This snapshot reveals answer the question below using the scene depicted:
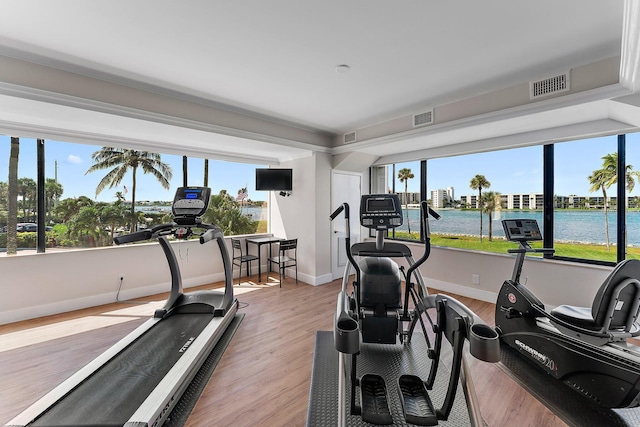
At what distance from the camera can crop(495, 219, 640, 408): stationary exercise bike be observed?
174 cm

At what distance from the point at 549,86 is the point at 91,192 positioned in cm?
585

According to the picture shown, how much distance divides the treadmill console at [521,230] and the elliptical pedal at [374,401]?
1.84 metres

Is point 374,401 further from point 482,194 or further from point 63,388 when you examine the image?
point 482,194

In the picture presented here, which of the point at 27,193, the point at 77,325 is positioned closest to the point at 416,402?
the point at 77,325

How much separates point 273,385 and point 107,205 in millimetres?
3802

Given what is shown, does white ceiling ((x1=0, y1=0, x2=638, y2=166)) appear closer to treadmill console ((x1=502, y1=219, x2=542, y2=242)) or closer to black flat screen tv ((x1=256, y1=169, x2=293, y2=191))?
treadmill console ((x1=502, y1=219, x2=542, y2=242))

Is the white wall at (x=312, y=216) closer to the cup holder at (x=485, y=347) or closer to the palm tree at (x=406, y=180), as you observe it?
the palm tree at (x=406, y=180)

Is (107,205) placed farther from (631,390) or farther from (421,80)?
(631,390)

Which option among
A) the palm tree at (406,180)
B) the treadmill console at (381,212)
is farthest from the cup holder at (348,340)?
the palm tree at (406,180)

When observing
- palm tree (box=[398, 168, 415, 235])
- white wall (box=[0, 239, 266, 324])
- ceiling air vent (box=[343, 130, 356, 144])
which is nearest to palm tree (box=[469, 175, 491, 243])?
palm tree (box=[398, 168, 415, 235])

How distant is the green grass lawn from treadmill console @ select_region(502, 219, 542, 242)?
1.32 meters

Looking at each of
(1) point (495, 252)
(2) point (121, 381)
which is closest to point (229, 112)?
(2) point (121, 381)

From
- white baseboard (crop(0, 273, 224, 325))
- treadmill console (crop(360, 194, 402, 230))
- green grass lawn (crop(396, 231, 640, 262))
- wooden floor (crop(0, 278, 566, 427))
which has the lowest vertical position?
wooden floor (crop(0, 278, 566, 427))

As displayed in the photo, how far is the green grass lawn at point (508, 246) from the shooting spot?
3201mm
